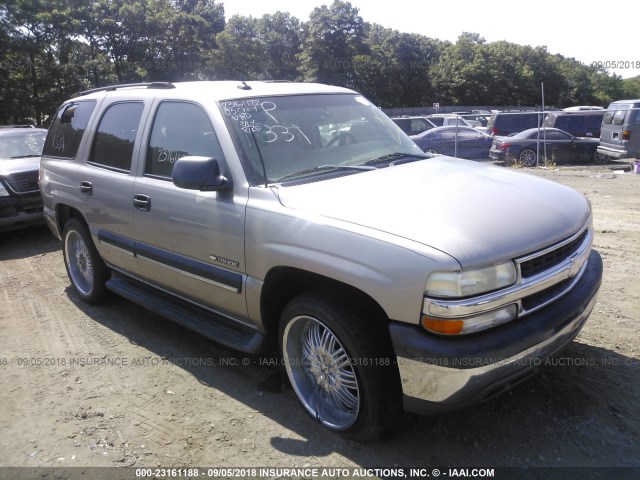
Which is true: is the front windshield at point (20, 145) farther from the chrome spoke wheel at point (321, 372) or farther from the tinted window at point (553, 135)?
the tinted window at point (553, 135)

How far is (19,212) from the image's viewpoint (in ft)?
25.9

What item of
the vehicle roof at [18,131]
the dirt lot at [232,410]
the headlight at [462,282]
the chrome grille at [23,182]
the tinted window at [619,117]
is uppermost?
the tinted window at [619,117]

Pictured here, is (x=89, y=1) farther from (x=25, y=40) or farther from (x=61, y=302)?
(x=61, y=302)

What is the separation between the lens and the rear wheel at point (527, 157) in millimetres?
15383

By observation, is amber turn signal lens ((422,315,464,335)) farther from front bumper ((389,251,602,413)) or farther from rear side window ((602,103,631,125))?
rear side window ((602,103,631,125))

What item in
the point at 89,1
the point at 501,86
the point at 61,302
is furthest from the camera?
the point at 501,86

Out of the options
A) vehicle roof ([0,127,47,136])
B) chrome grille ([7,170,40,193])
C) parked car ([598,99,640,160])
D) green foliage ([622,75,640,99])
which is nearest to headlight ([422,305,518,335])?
chrome grille ([7,170,40,193])

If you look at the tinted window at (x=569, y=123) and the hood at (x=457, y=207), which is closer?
the hood at (x=457, y=207)

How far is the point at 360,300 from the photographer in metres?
2.75

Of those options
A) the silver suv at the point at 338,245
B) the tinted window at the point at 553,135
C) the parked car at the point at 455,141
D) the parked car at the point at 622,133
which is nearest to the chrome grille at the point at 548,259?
the silver suv at the point at 338,245

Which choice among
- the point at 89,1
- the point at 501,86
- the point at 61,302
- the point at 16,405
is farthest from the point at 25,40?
the point at 501,86

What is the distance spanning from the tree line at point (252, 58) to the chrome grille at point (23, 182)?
25.3 m

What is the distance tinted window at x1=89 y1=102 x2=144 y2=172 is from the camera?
416 centimetres

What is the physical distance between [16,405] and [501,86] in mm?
58159
